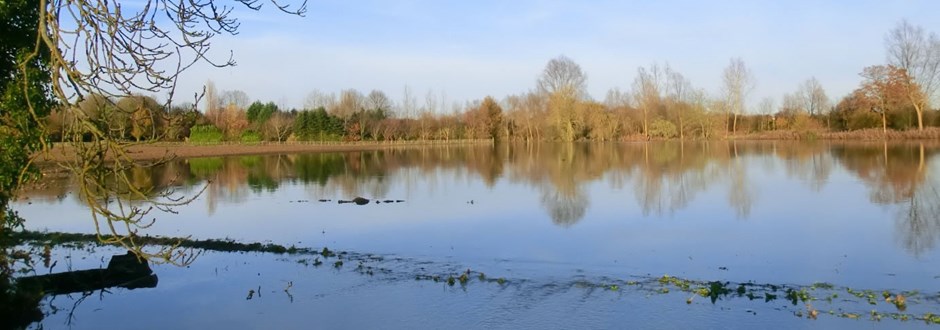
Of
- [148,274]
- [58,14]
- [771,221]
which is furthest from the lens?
[771,221]

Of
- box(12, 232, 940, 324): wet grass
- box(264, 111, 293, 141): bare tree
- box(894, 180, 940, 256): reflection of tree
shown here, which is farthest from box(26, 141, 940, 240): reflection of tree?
box(264, 111, 293, 141): bare tree

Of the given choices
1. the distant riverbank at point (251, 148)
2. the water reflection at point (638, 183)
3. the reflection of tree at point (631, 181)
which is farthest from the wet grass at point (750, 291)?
the distant riverbank at point (251, 148)

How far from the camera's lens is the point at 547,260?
1052 centimetres

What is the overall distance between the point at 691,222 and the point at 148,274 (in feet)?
32.7

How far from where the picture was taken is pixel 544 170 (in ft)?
98.7

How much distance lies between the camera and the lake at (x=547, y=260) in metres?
7.68

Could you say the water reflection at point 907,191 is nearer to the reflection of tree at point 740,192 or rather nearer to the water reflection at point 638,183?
the water reflection at point 638,183

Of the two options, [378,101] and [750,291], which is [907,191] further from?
[378,101]

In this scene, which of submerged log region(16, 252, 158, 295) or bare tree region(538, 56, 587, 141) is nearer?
submerged log region(16, 252, 158, 295)

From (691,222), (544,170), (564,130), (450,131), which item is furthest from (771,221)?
(450,131)

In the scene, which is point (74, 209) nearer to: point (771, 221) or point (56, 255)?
point (56, 255)

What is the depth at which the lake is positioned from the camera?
7.68 meters

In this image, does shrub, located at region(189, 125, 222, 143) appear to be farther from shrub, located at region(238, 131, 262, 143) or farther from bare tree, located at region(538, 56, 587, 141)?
bare tree, located at region(538, 56, 587, 141)

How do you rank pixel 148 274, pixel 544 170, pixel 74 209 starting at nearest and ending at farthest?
pixel 148 274, pixel 74 209, pixel 544 170
